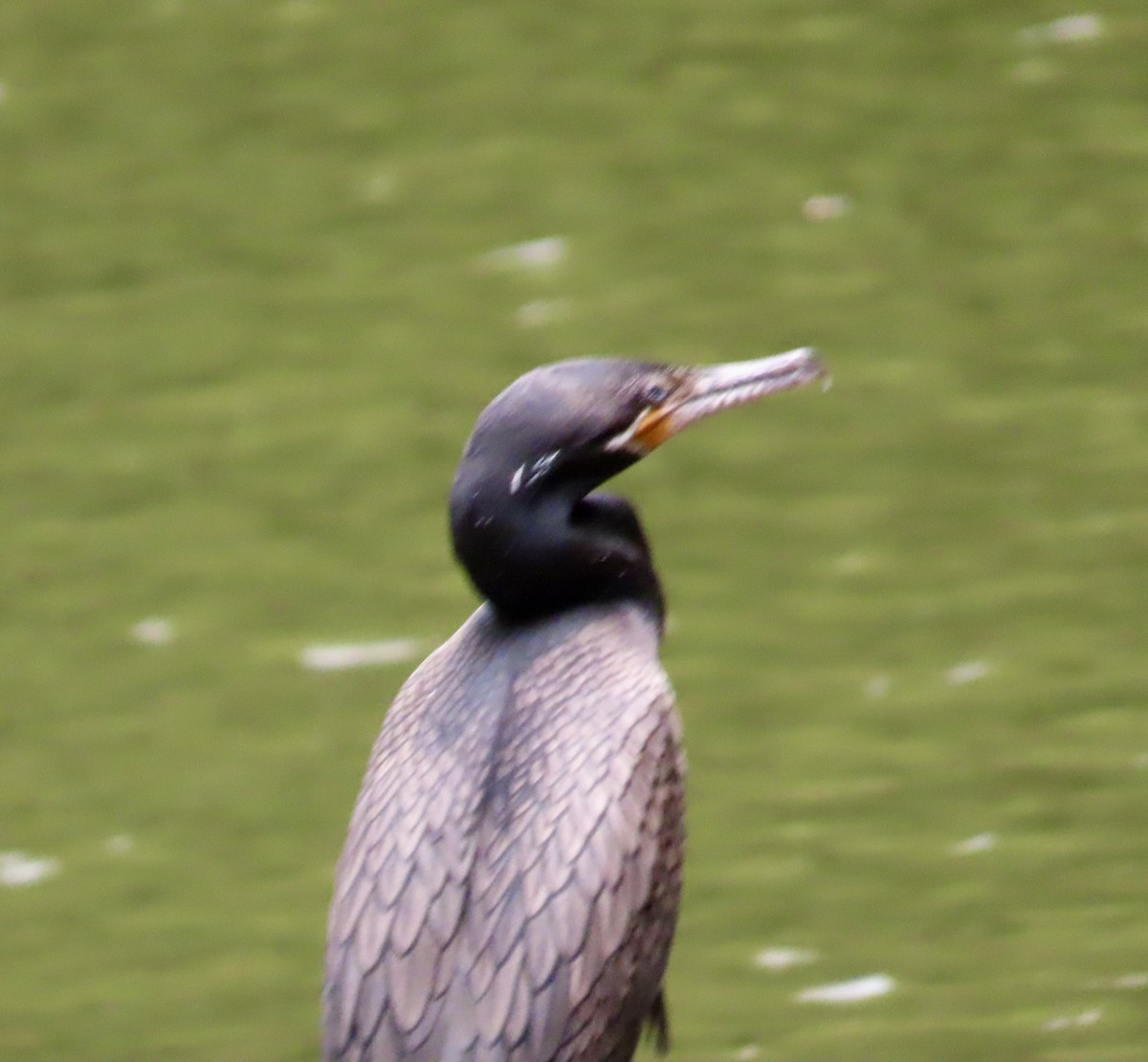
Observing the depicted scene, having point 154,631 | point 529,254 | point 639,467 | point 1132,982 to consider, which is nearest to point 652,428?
point 1132,982

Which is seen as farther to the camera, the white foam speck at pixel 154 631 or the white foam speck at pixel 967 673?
the white foam speck at pixel 154 631

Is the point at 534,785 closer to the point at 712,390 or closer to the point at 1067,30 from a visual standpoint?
the point at 712,390

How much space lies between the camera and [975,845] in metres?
7.56

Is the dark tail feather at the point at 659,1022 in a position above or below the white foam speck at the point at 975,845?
above

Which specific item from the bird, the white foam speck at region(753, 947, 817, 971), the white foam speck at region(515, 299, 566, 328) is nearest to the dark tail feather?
the bird

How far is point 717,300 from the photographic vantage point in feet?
32.0

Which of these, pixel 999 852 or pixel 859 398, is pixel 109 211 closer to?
pixel 859 398

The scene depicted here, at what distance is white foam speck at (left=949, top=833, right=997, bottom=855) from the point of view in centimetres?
755

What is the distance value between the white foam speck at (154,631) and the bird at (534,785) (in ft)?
11.9

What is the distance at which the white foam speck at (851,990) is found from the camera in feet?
23.1

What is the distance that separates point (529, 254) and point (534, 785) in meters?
5.60

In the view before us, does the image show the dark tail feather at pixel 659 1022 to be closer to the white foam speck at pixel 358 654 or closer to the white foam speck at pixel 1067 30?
the white foam speck at pixel 358 654

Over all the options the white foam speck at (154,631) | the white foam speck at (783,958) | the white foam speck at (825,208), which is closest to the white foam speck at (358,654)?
the white foam speck at (154,631)

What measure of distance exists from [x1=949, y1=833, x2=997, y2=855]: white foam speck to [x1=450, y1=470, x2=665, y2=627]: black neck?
→ 8.57 feet
